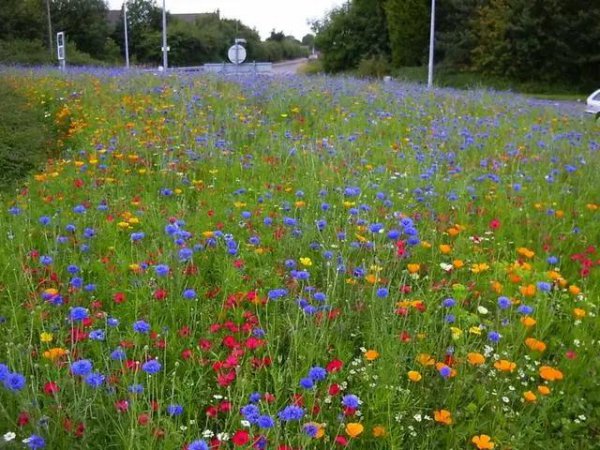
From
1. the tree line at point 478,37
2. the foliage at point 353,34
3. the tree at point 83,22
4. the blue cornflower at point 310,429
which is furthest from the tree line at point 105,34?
the blue cornflower at point 310,429

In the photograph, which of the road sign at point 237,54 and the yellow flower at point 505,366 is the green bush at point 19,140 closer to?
the yellow flower at point 505,366

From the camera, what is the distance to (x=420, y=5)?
1409 inches

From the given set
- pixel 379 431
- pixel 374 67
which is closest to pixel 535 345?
pixel 379 431

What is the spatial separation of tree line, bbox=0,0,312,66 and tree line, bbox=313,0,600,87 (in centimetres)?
787

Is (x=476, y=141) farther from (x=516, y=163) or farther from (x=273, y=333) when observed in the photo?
(x=273, y=333)

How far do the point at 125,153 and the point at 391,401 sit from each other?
13.7 ft

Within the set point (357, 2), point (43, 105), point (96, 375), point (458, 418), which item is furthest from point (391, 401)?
point (357, 2)

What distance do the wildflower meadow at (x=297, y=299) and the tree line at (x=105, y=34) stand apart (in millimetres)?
28001

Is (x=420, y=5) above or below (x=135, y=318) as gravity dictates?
above

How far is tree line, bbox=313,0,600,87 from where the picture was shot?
30812 mm

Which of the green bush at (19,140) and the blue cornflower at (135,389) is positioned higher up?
the green bush at (19,140)

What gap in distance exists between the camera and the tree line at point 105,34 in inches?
1416

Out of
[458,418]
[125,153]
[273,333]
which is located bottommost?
[458,418]

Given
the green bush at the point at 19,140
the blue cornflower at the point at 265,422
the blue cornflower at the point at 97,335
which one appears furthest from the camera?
the green bush at the point at 19,140
